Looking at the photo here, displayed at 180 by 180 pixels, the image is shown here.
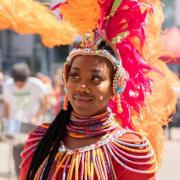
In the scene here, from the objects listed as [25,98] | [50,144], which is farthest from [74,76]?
[25,98]

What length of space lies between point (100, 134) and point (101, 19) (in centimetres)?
52

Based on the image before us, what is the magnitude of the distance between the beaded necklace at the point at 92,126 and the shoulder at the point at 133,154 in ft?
0.23

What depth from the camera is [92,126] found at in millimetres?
2502

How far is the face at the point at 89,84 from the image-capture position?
244 centimetres

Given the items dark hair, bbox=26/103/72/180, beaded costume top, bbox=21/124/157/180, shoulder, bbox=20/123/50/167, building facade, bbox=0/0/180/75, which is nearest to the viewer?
beaded costume top, bbox=21/124/157/180

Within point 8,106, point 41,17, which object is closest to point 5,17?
point 41,17

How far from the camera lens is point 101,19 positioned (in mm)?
2648

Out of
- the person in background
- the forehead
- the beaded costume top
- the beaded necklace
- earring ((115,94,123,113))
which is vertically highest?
the forehead

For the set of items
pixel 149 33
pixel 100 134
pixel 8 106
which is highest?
pixel 149 33

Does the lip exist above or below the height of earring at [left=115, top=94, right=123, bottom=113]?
above

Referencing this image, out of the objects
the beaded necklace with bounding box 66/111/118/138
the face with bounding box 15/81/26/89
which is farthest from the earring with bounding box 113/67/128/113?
the face with bounding box 15/81/26/89

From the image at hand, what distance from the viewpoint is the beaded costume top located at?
241 cm

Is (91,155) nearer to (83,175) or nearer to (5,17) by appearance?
(83,175)

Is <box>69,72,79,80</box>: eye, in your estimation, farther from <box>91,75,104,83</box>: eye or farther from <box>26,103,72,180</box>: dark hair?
<box>26,103,72,180</box>: dark hair
